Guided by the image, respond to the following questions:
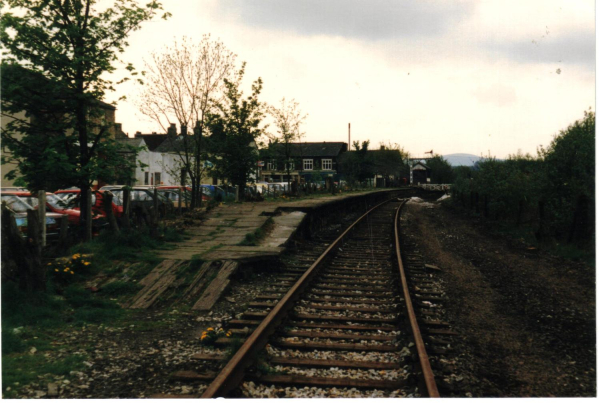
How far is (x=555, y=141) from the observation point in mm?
14625

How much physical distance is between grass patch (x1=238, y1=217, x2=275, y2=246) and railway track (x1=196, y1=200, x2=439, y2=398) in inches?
91.2

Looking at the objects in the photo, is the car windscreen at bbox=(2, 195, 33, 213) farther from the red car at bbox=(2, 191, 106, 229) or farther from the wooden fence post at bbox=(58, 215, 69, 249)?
the wooden fence post at bbox=(58, 215, 69, 249)

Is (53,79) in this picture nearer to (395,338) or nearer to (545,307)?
(395,338)

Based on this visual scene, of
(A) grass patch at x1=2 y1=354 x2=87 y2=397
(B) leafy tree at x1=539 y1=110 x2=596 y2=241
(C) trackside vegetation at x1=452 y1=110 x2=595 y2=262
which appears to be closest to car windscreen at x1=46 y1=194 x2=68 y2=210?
(A) grass patch at x1=2 y1=354 x2=87 y2=397

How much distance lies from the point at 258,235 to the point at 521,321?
6.77m

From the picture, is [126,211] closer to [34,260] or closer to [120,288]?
[120,288]

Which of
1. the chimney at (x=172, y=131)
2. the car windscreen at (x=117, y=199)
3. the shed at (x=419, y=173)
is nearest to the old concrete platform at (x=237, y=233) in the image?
the car windscreen at (x=117, y=199)

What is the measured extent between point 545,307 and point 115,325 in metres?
5.73

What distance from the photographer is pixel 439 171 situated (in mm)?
111312

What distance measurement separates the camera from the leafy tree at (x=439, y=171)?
361 ft

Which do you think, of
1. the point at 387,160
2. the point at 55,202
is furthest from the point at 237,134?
the point at 387,160

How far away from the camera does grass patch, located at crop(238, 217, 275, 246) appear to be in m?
10.5

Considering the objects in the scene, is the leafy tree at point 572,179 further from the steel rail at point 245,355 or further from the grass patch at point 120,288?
the grass patch at point 120,288

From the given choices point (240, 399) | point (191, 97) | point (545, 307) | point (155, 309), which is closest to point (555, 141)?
point (545, 307)
